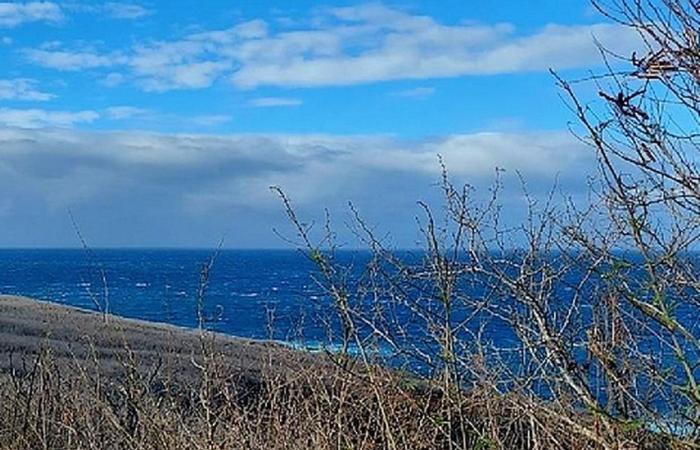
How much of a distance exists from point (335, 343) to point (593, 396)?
253 cm

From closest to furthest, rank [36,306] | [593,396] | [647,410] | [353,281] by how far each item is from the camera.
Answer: [647,410] < [593,396] < [353,281] < [36,306]

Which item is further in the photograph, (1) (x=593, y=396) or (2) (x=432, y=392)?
(2) (x=432, y=392)

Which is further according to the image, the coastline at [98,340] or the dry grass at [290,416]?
the coastline at [98,340]

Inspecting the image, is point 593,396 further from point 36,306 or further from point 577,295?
point 36,306

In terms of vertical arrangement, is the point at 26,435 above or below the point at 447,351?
below

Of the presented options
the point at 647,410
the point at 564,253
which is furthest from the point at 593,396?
the point at 564,253

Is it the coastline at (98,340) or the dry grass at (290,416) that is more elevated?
the dry grass at (290,416)

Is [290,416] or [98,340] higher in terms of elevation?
[290,416]

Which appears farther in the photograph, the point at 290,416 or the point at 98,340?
the point at 98,340

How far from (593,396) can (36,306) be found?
104 feet

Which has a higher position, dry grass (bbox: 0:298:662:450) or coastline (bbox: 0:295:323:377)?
dry grass (bbox: 0:298:662:450)

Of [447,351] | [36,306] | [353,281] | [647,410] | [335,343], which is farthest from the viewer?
[36,306]

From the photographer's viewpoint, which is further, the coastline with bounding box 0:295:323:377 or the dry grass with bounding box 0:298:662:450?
the coastline with bounding box 0:295:323:377

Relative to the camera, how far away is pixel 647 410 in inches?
221
